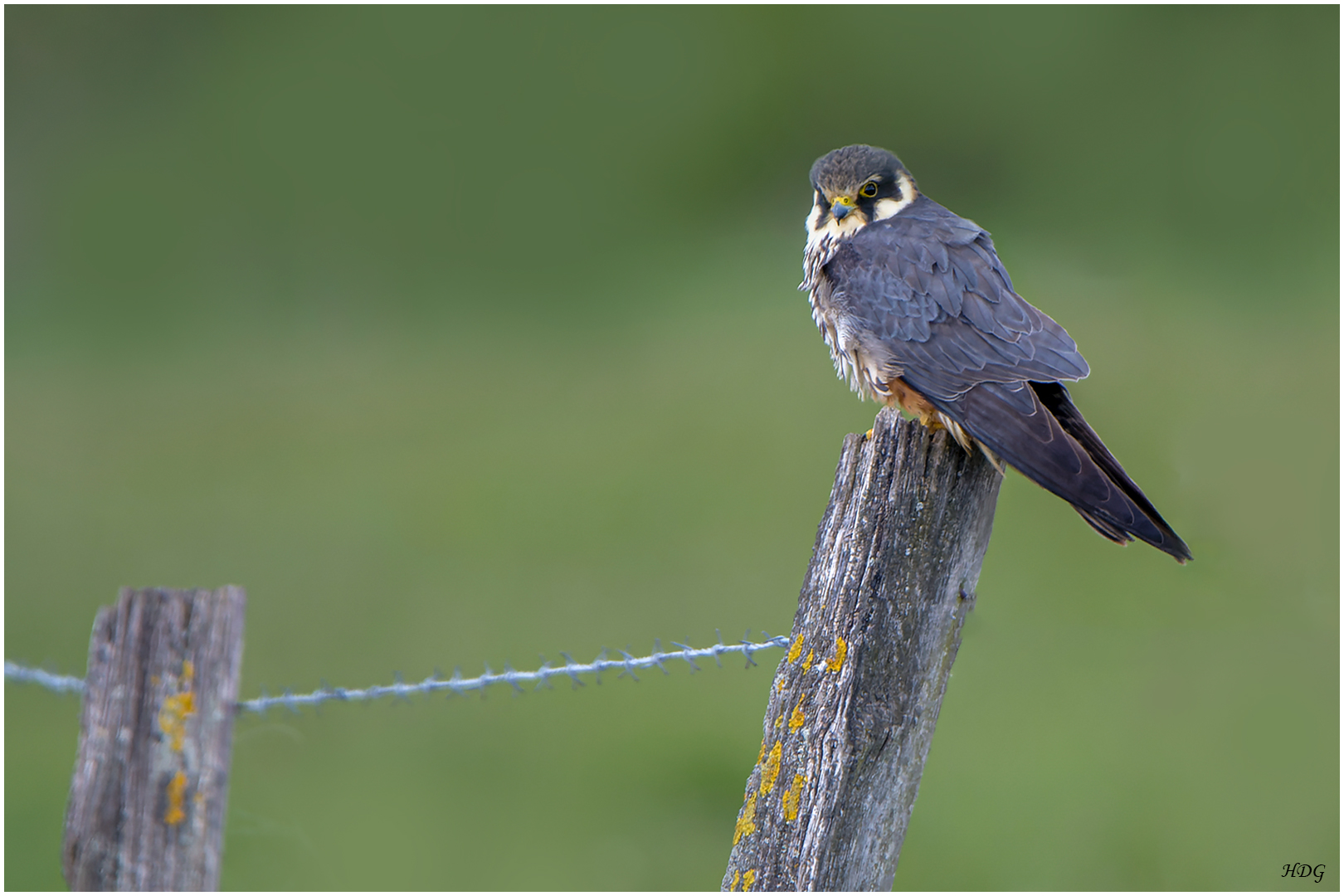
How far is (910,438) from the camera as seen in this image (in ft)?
5.79

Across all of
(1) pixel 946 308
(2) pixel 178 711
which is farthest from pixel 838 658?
(1) pixel 946 308

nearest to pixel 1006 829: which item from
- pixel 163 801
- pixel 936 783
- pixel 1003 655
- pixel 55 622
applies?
pixel 936 783

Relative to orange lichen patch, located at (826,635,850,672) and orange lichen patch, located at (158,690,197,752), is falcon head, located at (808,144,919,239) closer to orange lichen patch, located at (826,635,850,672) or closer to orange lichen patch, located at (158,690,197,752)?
orange lichen patch, located at (826,635,850,672)

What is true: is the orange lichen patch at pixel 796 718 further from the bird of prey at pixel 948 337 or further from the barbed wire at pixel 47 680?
the barbed wire at pixel 47 680

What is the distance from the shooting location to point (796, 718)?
1.71 m

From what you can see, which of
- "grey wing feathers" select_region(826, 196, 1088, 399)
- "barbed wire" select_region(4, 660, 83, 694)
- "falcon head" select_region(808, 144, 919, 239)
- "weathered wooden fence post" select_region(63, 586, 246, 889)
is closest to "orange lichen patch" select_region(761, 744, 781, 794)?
"weathered wooden fence post" select_region(63, 586, 246, 889)

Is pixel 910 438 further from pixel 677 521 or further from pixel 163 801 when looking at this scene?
pixel 677 521

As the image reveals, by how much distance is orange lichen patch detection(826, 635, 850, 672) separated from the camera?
168 centimetres

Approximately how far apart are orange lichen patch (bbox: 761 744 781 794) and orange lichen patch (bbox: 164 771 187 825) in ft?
3.41

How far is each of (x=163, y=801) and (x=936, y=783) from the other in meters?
3.92

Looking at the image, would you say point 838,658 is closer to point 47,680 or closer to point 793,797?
point 793,797

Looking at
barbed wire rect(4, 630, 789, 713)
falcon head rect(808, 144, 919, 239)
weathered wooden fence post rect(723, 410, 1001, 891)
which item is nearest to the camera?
weathered wooden fence post rect(723, 410, 1001, 891)

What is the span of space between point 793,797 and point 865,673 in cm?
24

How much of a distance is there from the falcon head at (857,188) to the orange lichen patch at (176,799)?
7.59 ft
